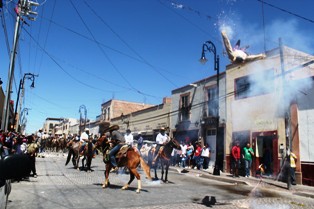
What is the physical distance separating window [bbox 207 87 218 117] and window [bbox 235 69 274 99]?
3467mm

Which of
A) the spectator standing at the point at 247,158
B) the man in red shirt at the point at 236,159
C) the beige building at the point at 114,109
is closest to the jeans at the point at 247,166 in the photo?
the spectator standing at the point at 247,158

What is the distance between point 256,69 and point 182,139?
13403 mm

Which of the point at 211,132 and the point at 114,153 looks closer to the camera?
the point at 114,153

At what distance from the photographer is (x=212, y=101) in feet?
→ 78.7

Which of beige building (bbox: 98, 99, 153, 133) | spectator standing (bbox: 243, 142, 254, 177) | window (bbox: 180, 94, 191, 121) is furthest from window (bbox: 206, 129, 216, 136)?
beige building (bbox: 98, 99, 153, 133)

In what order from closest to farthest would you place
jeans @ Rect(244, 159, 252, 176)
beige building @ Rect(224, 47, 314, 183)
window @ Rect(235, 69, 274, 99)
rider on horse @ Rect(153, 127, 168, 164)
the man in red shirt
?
rider on horse @ Rect(153, 127, 168, 164)
beige building @ Rect(224, 47, 314, 183)
window @ Rect(235, 69, 274, 99)
the man in red shirt
jeans @ Rect(244, 159, 252, 176)

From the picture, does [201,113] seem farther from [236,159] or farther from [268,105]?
[268,105]

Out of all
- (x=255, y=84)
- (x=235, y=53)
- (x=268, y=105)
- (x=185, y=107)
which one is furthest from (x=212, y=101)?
(x=235, y=53)

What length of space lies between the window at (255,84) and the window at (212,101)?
347 cm

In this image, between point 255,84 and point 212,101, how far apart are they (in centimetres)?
721

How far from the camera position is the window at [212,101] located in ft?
76.8

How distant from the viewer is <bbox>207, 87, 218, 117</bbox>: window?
23422 mm

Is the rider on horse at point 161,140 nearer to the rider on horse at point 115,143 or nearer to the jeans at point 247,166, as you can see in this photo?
the rider on horse at point 115,143

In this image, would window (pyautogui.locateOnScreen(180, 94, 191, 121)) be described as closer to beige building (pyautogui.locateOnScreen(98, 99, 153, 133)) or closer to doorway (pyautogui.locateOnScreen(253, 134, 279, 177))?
doorway (pyautogui.locateOnScreen(253, 134, 279, 177))
